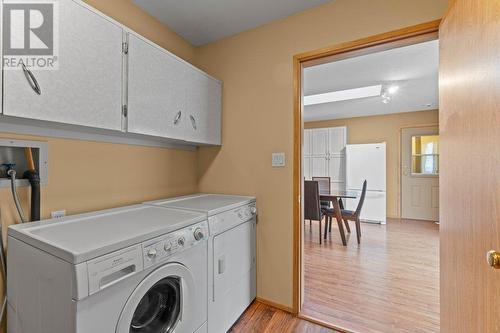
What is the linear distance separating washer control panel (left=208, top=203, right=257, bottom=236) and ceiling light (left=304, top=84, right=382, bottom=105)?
2737 millimetres

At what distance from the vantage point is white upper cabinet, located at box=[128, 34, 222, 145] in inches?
54.9

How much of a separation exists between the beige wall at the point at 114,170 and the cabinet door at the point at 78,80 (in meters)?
0.29

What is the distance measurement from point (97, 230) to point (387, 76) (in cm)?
359

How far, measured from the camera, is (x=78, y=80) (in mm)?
1137

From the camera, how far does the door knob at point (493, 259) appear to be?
72cm

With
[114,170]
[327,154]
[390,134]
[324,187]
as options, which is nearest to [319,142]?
[327,154]

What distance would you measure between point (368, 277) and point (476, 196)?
1.85m

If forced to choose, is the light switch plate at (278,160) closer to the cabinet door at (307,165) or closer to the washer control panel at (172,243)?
the washer control panel at (172,243)

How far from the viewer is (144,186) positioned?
1.80 m

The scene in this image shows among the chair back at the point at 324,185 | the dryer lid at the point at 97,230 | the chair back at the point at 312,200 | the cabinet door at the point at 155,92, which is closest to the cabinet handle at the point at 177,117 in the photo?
the cabinet door at the point at 155,92

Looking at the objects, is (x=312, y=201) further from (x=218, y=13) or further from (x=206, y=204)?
(x=218, y=13)

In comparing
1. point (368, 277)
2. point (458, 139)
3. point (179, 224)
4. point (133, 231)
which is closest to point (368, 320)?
point (368, 277)

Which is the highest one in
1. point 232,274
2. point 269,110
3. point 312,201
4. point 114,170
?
point 269,110

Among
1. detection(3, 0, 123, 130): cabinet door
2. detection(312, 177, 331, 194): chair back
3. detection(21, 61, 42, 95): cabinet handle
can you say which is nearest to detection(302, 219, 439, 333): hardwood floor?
detection(312, 177, 331, 194): chair back
